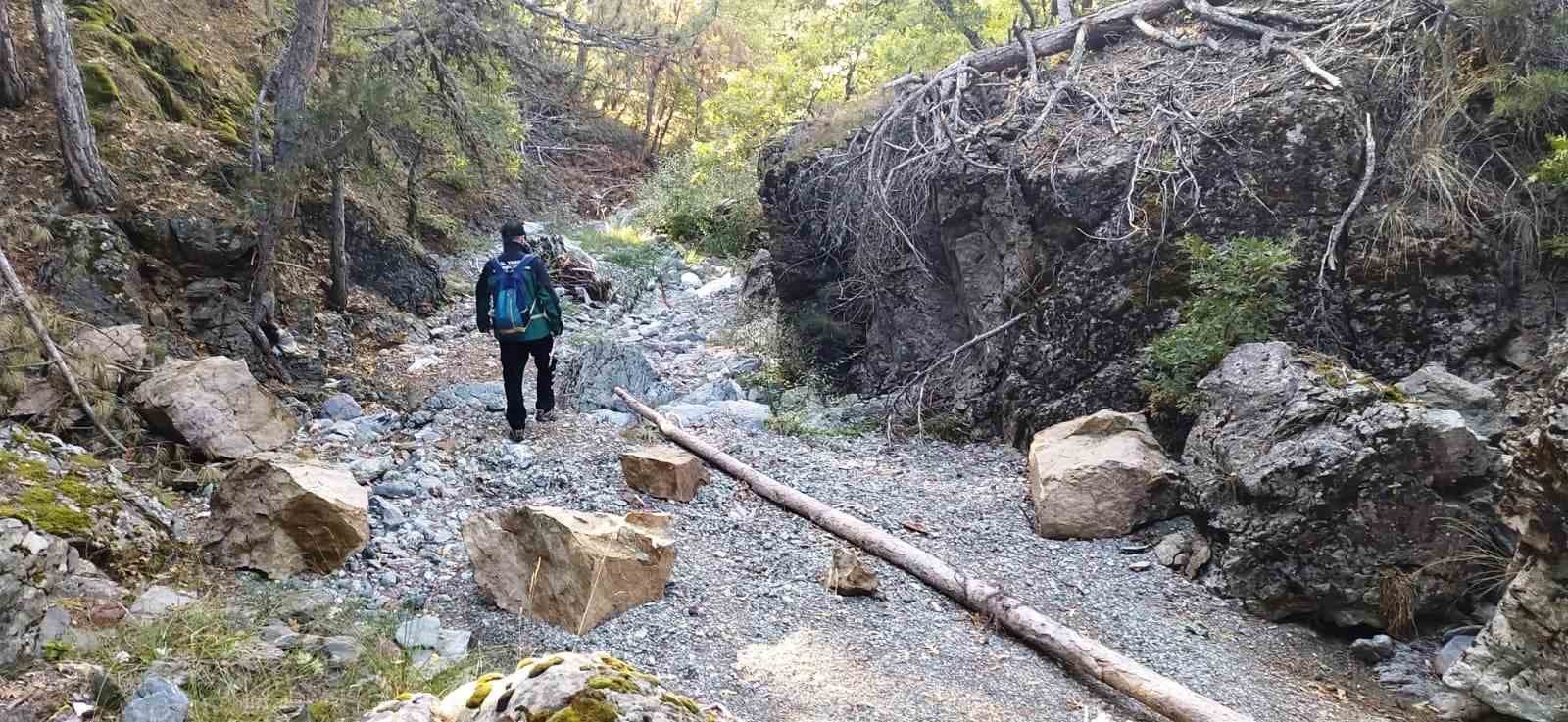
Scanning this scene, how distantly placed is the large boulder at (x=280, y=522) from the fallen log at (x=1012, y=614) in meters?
2.85

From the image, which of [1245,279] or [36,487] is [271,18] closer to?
[36,487]

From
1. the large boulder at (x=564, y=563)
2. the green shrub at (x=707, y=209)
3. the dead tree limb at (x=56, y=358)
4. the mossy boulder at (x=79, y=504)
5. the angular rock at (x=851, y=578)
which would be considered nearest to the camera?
the mossy boulder at (x=79, y=504)

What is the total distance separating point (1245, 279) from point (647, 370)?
19.3 feet

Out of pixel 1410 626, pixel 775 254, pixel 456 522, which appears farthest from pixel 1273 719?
pixel 775 254

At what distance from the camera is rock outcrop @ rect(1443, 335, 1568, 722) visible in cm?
361

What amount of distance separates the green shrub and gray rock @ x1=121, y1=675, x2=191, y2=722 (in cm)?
1252

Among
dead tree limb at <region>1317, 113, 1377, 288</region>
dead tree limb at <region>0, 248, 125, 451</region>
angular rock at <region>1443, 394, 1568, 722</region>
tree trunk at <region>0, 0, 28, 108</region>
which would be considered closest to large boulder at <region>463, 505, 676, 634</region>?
dead tree limb at <region>0, 248, 125, 451</region>

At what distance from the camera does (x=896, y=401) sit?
846 cm

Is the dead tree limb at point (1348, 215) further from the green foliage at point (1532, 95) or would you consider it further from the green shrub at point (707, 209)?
the green shrub at point (707, 209)

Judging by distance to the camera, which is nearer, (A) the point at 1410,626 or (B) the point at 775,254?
(A) the point at 1410,626

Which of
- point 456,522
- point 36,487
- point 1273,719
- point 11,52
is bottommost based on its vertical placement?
point 1273,719

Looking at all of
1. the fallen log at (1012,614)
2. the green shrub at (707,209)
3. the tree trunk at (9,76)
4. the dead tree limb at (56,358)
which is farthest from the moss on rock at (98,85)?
the green shrub at (707,209)

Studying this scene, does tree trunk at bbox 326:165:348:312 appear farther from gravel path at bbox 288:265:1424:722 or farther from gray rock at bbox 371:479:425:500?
gray rock at bbox 371:479:425:500

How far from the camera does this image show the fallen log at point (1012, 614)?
383 cm
